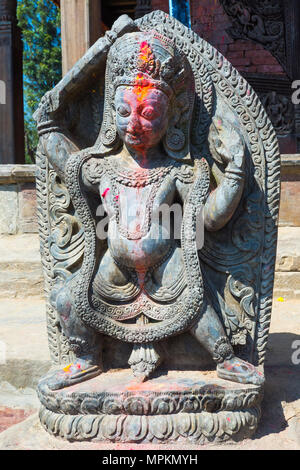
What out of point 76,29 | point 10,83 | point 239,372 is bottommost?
point 239,372

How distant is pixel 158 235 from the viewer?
2.47 meters

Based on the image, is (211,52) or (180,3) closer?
(211,52)

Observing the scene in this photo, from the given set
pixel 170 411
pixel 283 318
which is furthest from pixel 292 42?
pixel 170 411

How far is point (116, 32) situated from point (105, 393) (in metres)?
1.58

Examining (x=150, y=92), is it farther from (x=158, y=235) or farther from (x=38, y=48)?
(x=38, y=48)

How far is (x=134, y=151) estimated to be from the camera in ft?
8.34

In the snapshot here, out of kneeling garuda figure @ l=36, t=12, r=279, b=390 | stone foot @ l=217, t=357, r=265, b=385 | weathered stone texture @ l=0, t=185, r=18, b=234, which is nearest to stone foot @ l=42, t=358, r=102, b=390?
kneeling garuda figure @ l=36, t=12, r=279, b=390

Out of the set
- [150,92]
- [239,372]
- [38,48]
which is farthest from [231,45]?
[38,48]

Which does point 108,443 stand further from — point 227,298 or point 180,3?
point 180,3

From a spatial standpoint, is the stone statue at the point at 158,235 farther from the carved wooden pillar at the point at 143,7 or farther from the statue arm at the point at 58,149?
the carved wooden pillar at the point at 143,7

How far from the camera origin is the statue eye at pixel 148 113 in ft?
7.84

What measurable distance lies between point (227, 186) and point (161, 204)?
30 cm

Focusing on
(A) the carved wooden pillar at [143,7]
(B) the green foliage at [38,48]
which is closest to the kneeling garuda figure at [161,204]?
(A) the carved wooden pillar at [143,7]

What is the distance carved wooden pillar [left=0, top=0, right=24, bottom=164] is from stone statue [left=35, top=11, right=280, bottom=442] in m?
5.65
